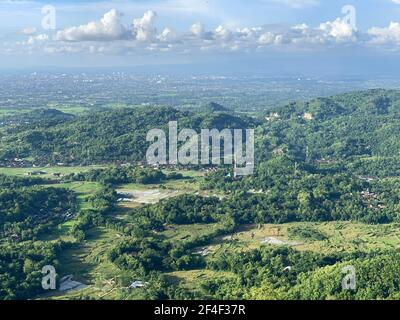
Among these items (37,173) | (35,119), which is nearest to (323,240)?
(37,173)

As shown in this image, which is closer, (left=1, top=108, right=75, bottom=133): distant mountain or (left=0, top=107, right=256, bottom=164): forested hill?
(left=0, top=107, right=256, bottom=164): forested hill

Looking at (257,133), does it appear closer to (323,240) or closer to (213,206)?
(213,206)

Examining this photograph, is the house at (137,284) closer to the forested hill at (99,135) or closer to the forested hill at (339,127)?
the forested hill at (99,135)

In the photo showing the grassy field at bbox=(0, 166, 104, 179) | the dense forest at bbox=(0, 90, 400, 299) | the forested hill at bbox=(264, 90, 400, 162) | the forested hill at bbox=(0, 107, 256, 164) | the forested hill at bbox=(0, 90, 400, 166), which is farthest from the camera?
the forested hill at bbox=(264, 90, 400, 162)

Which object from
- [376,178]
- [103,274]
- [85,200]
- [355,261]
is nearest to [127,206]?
[85,200]

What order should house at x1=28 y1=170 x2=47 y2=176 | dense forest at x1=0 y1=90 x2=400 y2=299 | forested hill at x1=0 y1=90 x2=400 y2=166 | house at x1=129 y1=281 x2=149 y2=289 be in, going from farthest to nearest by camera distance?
forested hill at x1=0 y1=90 x2=400 y2=166 < house at x1=28 y1=170 x2=47 y2=176 < house at x1=129 y1=281 x2=149 y2=289 < dense forest at x1=0 y1=90 x2=400 y2=299

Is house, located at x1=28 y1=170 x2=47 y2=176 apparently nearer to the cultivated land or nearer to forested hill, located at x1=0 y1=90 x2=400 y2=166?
forested hill, located at x1=0 y1=90 x2=400 y2=166

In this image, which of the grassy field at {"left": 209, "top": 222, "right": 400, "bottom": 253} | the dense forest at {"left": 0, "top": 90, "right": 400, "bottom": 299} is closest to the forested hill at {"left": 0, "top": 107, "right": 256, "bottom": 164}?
the dense forest at {"left": 0, "top": 90, "right": 400, "bottom": 299}

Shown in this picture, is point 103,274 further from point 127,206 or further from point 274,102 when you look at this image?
point 274,102

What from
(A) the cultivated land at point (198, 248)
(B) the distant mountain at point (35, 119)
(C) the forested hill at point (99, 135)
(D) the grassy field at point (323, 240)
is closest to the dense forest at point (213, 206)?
(C) the forested hill at point (99, 135)
